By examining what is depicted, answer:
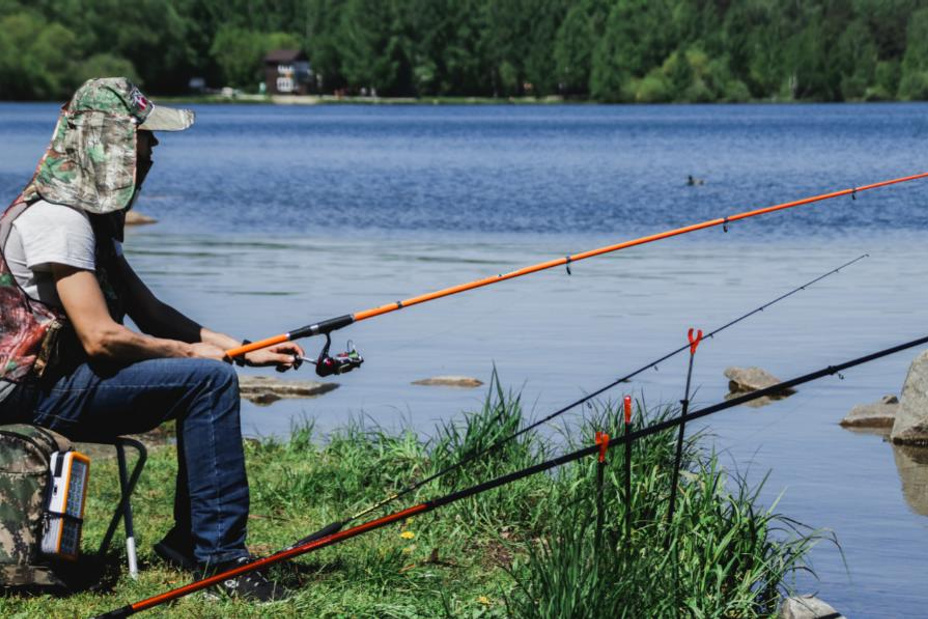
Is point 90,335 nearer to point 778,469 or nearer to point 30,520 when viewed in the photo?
Answer: point 30,520

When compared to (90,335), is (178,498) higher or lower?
lower

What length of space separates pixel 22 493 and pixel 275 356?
95 centimetres

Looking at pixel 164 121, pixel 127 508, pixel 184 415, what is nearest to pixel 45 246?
pixel 164 121

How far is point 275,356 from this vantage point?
17.1 ft

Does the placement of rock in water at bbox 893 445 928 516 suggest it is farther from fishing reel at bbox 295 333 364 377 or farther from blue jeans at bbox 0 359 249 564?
blue jeans at bbox 0 359 249 564

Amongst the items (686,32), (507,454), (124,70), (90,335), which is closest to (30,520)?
(90,335)

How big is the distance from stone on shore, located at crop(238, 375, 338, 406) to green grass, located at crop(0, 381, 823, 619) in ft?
8.65

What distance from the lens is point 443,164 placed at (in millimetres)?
48406

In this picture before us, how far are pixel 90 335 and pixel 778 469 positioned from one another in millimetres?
4690

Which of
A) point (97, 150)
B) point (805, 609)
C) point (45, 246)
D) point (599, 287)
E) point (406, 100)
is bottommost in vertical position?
point (406, 100)

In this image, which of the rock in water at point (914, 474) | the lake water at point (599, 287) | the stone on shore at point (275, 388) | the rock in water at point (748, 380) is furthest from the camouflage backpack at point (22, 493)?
the rock in water at point (748, 380)

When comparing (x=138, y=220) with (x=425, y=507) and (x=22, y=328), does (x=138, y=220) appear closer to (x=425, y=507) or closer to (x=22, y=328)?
(x=22, y=328)

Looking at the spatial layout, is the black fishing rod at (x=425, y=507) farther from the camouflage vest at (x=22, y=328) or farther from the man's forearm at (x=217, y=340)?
the man's forearm at (x=217, y=340)

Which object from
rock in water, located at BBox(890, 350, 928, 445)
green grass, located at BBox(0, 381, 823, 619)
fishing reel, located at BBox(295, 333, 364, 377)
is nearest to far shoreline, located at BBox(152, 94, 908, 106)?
rock in water, located at BBox(890, 350, 928, 445)
